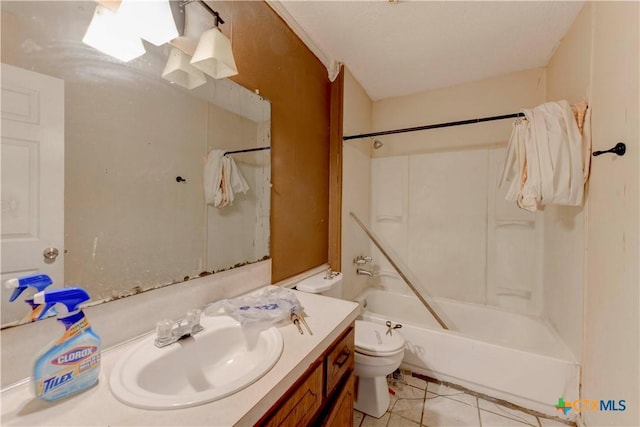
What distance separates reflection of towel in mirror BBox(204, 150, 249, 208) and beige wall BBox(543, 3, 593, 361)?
1923mm

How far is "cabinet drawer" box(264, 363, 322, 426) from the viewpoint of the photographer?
64 cm

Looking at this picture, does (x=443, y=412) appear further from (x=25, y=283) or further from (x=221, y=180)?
(x=25, y=283)

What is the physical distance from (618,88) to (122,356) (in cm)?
216

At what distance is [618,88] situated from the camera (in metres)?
1.10

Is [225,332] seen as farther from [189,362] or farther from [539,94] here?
[539,94]

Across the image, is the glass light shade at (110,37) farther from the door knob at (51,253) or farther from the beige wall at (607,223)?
the beige wall at (607,223)

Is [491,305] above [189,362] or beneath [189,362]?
beneath

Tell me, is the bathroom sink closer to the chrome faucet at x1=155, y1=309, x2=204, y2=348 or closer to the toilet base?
the chrome faucet at x1=155, y1=309, x2=204, y2=348

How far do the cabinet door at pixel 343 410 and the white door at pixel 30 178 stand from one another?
974 mm

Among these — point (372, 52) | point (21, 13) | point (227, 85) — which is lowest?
point (21, 13)

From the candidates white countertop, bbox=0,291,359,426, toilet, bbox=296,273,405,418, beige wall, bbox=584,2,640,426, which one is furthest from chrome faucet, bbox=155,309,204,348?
beige wall, bbox=584,2,640,426

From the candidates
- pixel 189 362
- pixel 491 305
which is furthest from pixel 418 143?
pixel 189 362

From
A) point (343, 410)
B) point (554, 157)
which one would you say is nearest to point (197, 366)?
point (343, 410)

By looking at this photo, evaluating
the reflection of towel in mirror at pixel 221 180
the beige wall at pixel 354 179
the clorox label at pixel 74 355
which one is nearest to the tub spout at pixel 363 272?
the beige wall at pixel 354 179
